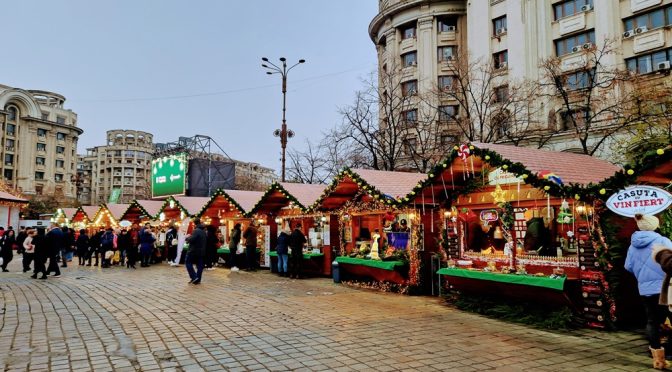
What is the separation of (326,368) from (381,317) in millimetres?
3142

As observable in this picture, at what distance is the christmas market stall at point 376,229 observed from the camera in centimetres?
1142

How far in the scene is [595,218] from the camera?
7.59 metres

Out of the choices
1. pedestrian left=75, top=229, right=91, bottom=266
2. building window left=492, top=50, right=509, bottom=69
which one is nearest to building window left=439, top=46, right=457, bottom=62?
building window left=492, top=50, right=509, bottom=69

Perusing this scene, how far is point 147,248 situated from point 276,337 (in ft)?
47.8

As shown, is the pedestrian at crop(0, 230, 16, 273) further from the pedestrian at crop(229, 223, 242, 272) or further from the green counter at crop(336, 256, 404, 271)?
the green counter at crop(336, 256, 404, 271)

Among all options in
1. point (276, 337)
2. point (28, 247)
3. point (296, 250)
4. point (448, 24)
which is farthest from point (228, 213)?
point (448, 24)

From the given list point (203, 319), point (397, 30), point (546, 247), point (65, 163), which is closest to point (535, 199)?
point (546, 247)

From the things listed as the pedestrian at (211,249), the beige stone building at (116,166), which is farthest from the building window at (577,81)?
the beige stone building at (116,166)

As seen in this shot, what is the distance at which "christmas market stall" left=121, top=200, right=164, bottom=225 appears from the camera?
24219 millimetres

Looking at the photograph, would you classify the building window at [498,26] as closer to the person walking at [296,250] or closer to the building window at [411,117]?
the building window at [411,117]

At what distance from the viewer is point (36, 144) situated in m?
85.6

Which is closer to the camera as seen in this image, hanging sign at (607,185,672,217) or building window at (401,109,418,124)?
hanging sign at (607,185,672,217)

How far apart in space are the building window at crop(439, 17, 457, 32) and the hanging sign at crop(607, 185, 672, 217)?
34.2 m

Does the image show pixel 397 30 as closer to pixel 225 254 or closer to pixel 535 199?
pixel 225 254
